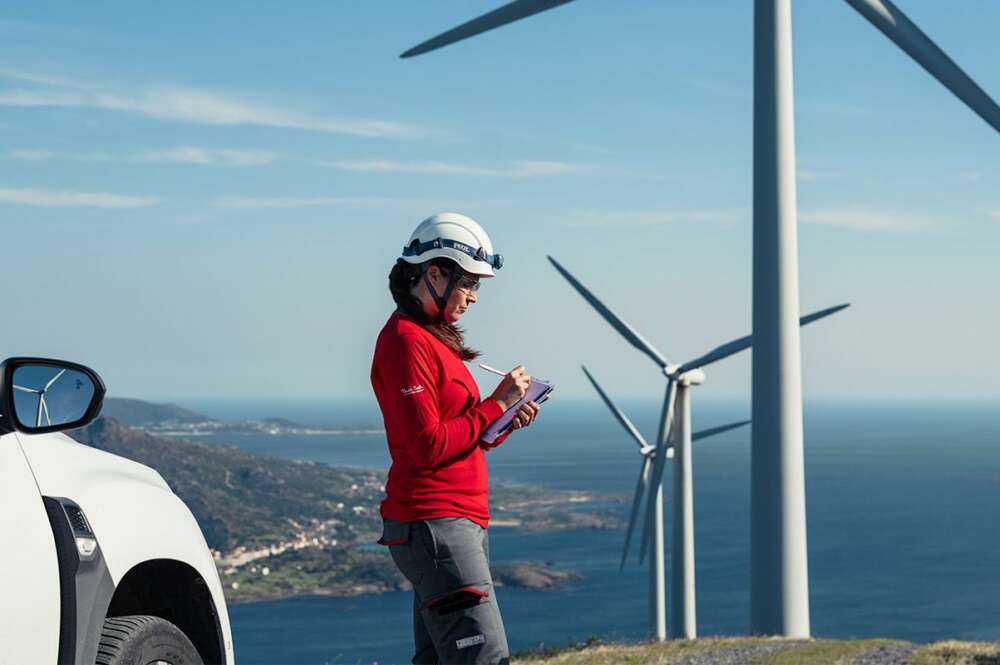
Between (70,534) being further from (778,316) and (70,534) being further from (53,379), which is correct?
(778,316)

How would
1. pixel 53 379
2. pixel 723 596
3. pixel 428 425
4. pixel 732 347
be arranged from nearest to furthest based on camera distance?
pixel 53 379
pixel 428 425
pixel 732 347
pixel 723 596

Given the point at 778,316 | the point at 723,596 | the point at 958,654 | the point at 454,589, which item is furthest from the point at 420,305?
the point at 723,596

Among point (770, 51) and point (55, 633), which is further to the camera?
point (770, 51)

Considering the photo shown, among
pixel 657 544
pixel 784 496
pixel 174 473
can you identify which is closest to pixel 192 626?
A: pixel 784 496

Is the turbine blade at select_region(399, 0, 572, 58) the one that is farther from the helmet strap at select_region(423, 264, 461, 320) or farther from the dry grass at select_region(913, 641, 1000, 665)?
the helmet strap at select_region(423, 264, 461, 320)

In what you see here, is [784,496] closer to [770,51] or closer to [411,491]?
[770,51]

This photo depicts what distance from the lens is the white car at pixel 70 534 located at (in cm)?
352

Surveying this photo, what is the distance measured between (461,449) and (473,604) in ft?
1.93

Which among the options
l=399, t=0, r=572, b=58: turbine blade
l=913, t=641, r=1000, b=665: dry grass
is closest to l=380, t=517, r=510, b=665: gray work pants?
l=913, t=641, r=1000, b=665: dry grass

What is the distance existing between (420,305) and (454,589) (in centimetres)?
116

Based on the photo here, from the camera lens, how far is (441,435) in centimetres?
470

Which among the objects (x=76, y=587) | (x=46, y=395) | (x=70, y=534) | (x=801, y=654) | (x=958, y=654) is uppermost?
(x=46, y=395)

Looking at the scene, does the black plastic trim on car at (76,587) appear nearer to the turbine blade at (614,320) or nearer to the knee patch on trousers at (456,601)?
the knee patch on trousers at (456,601)

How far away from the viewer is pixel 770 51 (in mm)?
18453
